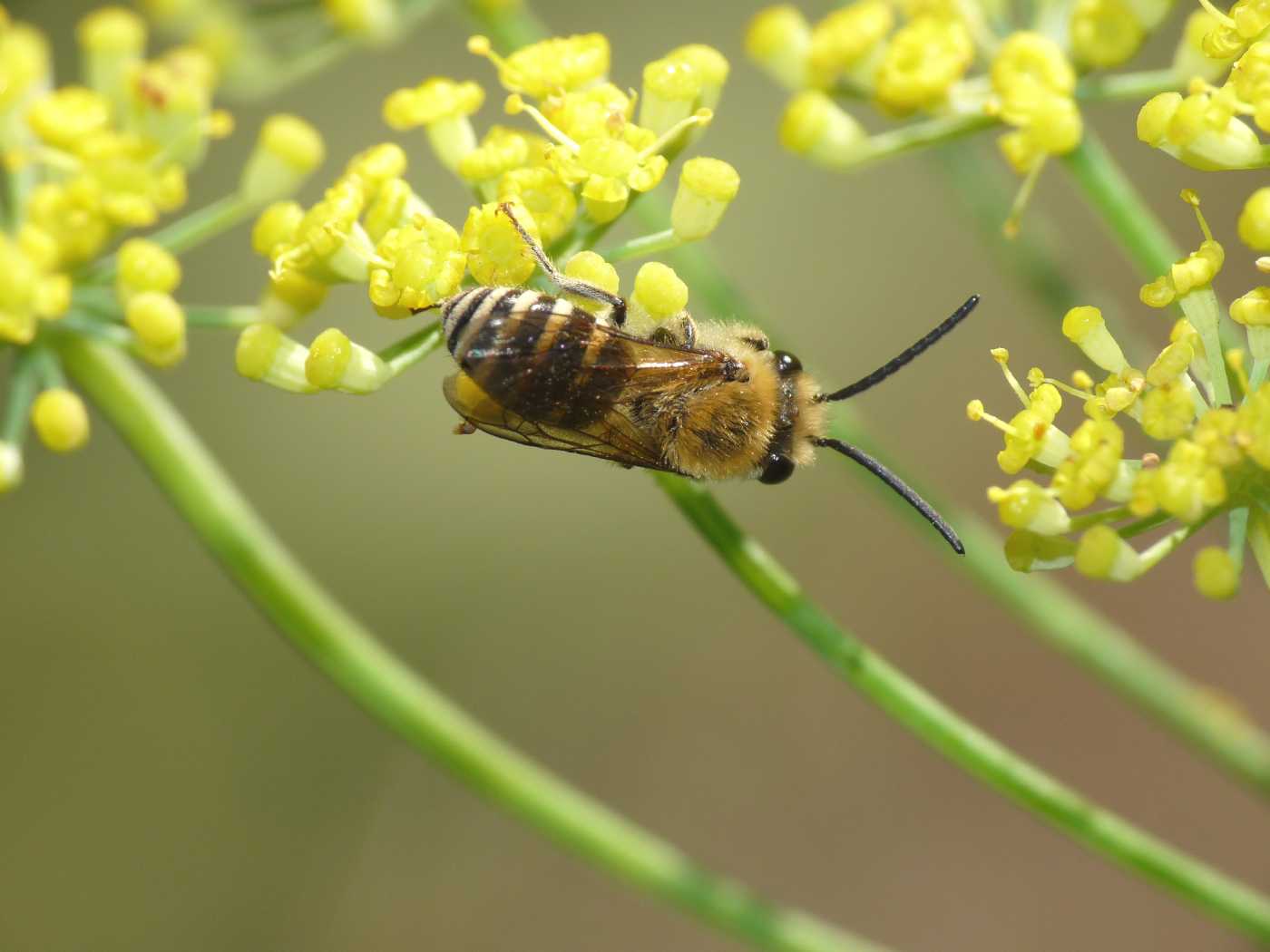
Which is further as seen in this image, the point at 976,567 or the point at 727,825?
the point at 727,825

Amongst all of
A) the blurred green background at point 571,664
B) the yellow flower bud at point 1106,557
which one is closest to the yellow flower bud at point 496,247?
the yellow flower bud at point 1106,557

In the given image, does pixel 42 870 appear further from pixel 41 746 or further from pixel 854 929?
pixel 854 929

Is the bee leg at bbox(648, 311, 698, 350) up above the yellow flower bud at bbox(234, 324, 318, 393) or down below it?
below

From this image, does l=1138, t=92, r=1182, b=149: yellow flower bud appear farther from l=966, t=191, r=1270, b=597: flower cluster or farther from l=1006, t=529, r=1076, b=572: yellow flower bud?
l=1006, t=529, r=1076, b=572: yellow flower bud

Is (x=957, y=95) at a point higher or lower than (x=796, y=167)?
higher

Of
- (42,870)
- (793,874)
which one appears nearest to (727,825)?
(793,874)

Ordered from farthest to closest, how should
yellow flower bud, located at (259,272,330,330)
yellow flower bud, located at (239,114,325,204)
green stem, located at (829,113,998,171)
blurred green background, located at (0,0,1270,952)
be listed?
blurred green background, located at (0,0,1270,952)
yellow flower bud, located at (239,114,325,204)
green stem, located at (829,113,998,171)
yellow flower bud, located at (259,272,330,330)

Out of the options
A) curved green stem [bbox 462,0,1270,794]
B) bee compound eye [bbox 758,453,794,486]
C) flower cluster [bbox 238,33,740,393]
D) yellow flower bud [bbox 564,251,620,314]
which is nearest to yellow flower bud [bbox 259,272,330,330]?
flower cluster [bbox 238,33,740,393]
